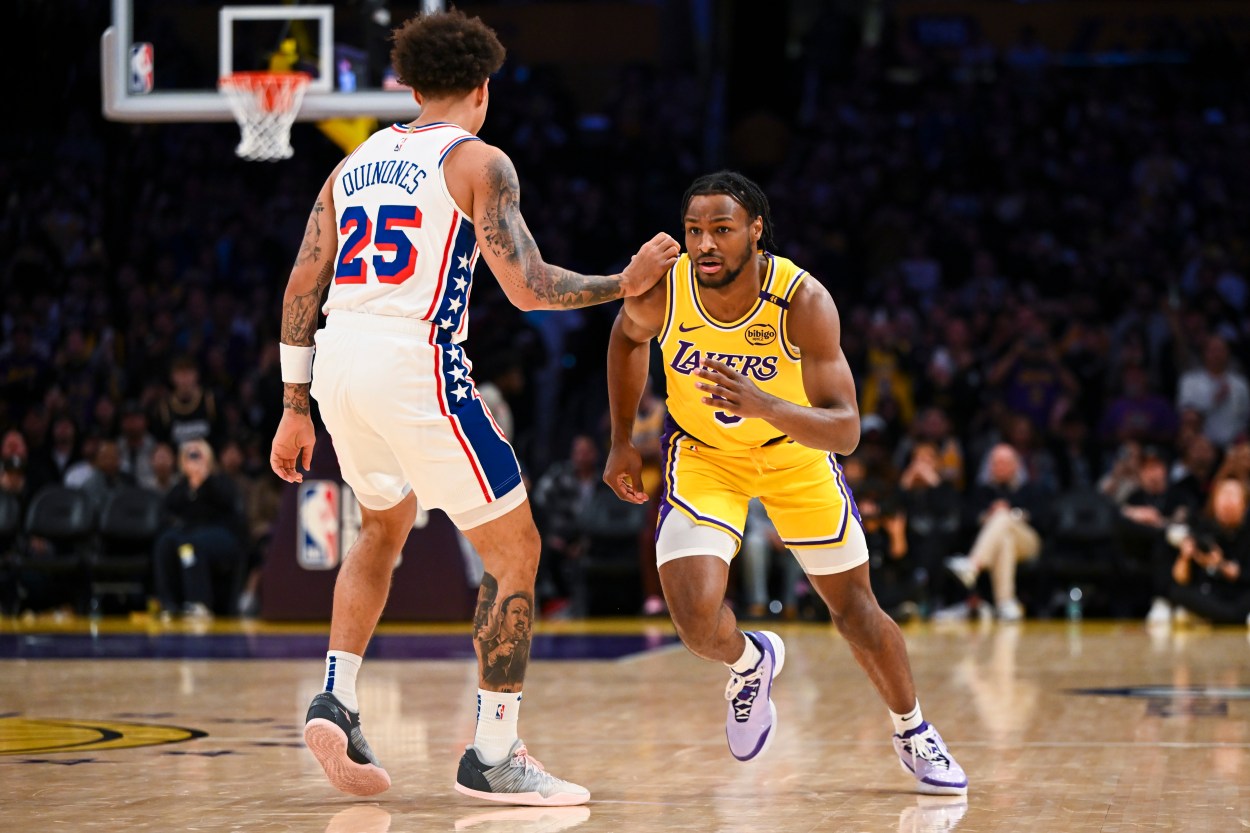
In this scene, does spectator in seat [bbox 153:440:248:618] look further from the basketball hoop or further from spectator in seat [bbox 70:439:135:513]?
the basketball hoop

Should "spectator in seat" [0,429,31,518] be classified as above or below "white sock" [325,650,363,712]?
below

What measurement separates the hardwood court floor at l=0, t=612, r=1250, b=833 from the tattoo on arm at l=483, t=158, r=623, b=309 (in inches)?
58.4

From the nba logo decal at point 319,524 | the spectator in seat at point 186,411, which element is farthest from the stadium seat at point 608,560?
the spectator in seat at point 186,411

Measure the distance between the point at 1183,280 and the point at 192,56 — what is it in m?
9.93

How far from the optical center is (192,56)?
12.2 meters

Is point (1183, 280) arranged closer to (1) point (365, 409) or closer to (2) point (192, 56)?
(2) point (192, 56)

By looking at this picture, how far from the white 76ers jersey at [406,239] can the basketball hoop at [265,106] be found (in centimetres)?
646

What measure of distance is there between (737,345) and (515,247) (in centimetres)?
91

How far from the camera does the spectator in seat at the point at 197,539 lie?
14133 mm

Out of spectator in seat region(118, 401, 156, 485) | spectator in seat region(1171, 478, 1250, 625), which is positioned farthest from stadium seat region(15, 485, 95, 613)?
spectator in seat region(1171, 478, 1250, 625)

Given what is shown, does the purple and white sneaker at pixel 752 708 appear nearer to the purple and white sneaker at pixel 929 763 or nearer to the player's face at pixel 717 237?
the purple and white sneaker at pixel 929 763

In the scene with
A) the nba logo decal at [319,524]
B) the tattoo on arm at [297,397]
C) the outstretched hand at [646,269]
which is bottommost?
the nba logo decal at [319,524]

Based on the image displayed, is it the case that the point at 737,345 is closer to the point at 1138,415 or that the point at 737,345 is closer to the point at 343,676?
the point at 343,676

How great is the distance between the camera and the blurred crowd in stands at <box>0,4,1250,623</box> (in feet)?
46.7
